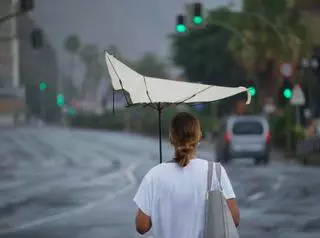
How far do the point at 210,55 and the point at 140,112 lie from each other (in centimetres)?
2252

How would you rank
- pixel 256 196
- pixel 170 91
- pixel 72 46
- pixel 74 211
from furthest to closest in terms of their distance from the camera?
1. pixel 72 46
2. pixel 256 196
3. pixel 74 211
4. pixel 170 91

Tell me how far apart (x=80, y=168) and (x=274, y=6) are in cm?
3338

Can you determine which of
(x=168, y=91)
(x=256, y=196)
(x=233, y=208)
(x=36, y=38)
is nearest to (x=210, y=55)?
(x=36, y=38)

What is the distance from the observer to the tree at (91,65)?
144 m

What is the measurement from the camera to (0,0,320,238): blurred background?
19078 mm

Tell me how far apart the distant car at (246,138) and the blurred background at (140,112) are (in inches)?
1.9

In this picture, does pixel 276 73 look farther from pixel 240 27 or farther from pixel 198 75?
pixel 198 75

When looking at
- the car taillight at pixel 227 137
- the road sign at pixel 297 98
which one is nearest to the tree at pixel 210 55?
the car taillight at pixel 227 137

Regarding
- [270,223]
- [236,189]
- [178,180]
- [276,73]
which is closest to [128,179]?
[236,189]

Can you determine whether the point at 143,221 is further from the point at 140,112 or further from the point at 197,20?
the point at 140,112

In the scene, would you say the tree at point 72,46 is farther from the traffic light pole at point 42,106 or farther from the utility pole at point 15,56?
the utility pole at point 15,56

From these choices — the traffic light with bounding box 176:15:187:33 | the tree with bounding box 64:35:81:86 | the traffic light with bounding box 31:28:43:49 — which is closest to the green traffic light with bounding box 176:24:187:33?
the traffic light with bounding box 176:15:187:33

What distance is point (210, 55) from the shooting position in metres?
87.7

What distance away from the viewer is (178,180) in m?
5.45
